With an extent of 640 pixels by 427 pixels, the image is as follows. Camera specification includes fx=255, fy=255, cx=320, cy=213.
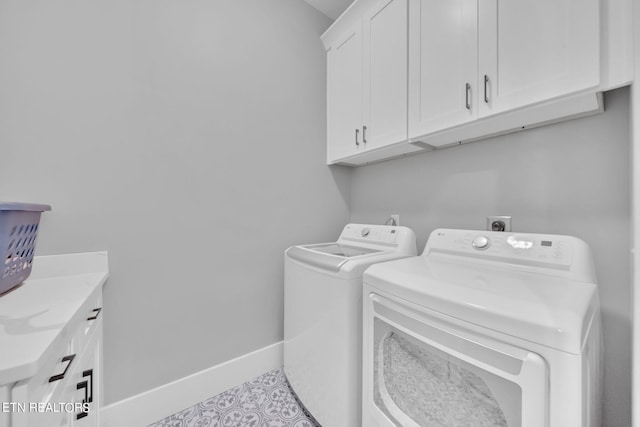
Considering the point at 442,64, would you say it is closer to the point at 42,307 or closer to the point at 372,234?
the point at 372,234

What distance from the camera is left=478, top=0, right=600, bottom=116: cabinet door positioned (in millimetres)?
894

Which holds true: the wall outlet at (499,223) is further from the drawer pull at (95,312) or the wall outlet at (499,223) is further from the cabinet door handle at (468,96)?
the drawer pull at (95,312)

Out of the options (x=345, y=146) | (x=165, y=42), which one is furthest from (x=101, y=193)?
(x=345, y=146)

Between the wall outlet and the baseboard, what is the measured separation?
62.4 inches

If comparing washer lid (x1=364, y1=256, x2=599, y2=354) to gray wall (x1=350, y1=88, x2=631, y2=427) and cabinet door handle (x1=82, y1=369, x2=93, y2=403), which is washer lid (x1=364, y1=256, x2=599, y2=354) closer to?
gray wall (x1=350, y1=88, x2=631, y2=427)

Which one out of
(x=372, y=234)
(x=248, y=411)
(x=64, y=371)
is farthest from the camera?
(x=372, y=234)

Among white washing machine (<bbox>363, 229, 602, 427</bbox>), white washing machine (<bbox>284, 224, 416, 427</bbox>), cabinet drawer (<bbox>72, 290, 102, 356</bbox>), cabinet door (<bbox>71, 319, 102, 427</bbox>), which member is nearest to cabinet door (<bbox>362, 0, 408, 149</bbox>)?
white washing machine (<bbox>284, 224, 416, 427</bbox>)

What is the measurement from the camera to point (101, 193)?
1.26m

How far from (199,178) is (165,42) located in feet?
2.52

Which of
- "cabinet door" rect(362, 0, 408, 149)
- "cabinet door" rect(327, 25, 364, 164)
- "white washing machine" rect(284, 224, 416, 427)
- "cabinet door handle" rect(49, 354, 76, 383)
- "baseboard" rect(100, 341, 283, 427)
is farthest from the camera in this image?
"cabinet door" rect(327, 25, 364, 164)

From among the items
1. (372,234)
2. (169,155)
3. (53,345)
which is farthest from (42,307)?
(372,234)

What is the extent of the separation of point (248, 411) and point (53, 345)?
1.26 m

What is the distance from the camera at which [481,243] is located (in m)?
1.20

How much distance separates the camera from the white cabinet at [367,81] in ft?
5.06
